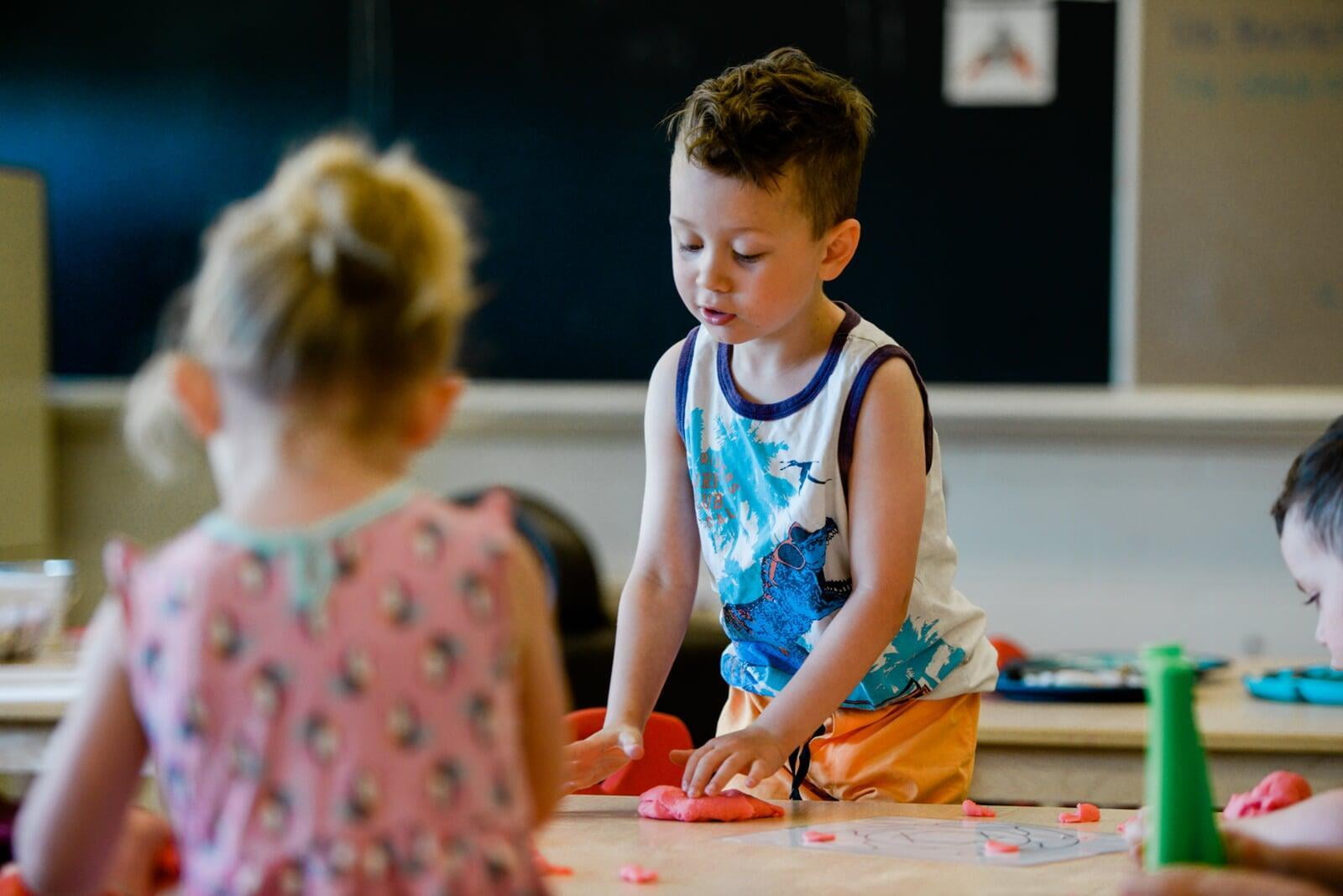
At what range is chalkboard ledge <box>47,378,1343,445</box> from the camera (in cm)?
377

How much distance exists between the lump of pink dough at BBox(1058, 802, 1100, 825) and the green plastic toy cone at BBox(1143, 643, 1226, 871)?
43cm

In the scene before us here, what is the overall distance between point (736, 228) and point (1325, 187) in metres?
2.61

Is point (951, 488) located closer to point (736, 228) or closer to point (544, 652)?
point (736, 228)

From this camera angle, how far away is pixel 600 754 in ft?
5.36

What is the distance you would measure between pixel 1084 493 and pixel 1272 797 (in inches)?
104

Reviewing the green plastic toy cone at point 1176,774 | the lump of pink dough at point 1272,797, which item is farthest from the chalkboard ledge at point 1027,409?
the green plastic toy cone at point 1176,774

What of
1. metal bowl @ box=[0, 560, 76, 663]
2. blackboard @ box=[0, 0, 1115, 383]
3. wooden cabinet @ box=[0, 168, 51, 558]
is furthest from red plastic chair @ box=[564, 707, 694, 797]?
wooden cabinet @ box=[0, 168, 51, 558]

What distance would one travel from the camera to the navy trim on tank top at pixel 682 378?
1.83m

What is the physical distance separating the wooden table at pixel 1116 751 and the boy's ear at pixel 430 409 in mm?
1471

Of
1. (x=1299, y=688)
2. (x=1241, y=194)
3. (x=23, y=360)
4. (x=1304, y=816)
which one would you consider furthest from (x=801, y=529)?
(x=23, y=360)

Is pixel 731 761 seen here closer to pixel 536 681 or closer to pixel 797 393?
pixel 797 393

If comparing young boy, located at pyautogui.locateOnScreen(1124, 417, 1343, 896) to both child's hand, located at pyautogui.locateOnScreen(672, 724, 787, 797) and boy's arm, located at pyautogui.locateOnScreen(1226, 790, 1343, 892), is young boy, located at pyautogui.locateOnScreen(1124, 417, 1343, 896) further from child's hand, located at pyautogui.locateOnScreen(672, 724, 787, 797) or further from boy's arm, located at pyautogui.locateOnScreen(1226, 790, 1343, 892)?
child's hand, located at pyautogui.locateOnScreen(672, 724, 787, 797)

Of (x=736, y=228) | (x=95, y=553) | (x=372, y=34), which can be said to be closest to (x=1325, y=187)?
(x=372, y=34)

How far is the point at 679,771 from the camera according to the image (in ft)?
5.87
